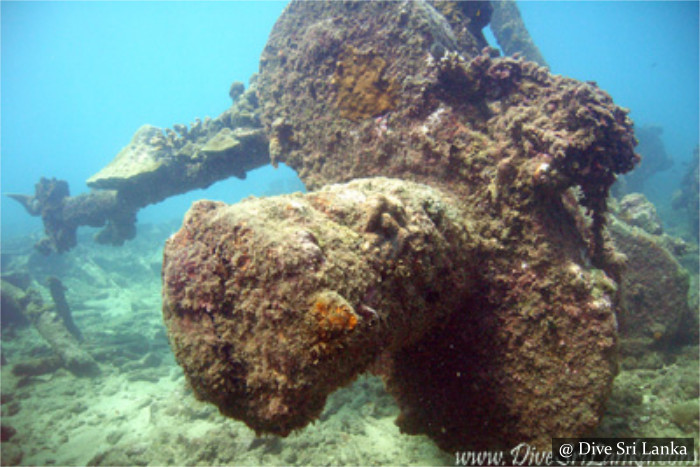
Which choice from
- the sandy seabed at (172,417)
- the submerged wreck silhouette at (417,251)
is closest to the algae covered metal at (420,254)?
the submerged wreck silhouette at (417,251)

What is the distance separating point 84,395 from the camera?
299 inches

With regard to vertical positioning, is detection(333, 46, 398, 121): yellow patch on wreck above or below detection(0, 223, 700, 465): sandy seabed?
above

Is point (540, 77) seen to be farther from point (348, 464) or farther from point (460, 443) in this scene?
point (348, 464)

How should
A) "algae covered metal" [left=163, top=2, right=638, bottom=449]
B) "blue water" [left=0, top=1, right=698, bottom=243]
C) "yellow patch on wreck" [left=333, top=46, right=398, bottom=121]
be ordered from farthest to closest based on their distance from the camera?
"blue water" [left=0, top=1, right=698, bottom=243] → "yellow patch on wreck" [left=333, top=46, right=398, bottom=121] → "algae covered metal" [left=163, top=2, right=638, bottom=449]

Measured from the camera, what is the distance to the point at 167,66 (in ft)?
498

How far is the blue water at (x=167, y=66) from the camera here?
80.1 m

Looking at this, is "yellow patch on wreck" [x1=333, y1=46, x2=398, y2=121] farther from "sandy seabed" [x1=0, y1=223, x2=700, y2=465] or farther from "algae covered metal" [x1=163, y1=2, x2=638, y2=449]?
"sandy seabed" [x1=0, y1=223, x2=700, y2=465]

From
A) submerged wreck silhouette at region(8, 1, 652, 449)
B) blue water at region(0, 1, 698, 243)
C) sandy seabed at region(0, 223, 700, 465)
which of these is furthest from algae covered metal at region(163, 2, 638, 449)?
blue water at region(0, 1, 698, 243)

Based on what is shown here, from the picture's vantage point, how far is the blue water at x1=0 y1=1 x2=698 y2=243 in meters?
80.1

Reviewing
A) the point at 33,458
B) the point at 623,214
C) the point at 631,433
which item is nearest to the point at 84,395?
the point at 33,458

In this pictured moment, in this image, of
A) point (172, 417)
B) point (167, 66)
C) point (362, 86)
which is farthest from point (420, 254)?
point (167, 66)

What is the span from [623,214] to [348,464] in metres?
9.47

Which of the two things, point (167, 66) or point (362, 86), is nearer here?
point (362, 86)

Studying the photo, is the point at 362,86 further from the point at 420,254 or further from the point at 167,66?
the point at 167,66
